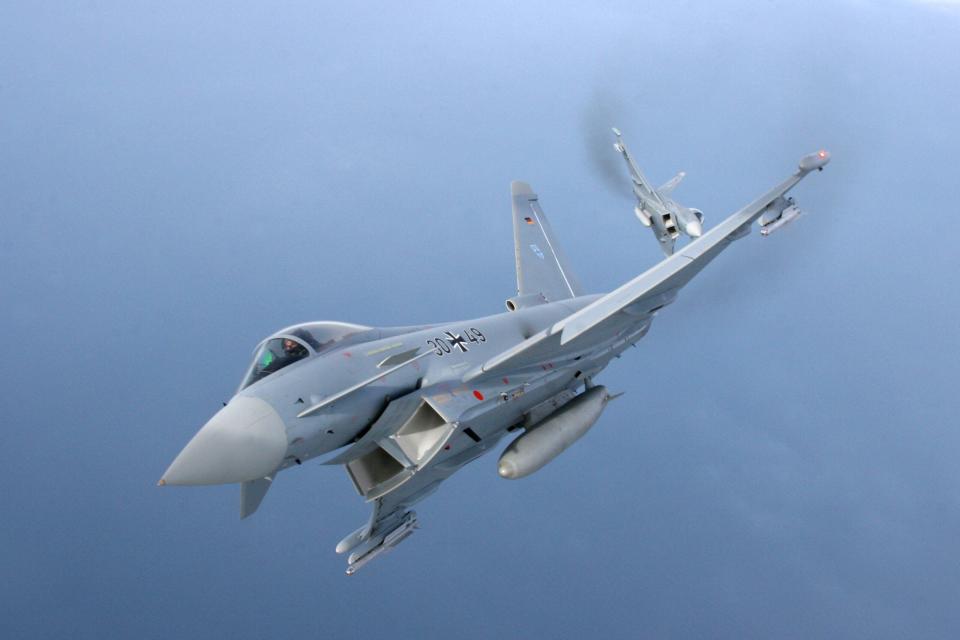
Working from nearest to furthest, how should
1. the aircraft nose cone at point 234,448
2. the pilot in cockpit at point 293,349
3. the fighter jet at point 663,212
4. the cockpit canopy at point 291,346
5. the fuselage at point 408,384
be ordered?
the aircraft nose cone at point 234,448 → the fuselage at point 408,384 → the cockpit canopy at point 291,346 → the pilot in cockpit at point 293,349 → the fighter jet at point 663,212

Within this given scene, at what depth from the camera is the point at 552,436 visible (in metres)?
14.1

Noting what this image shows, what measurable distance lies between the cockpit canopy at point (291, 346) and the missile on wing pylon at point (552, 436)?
2.73 metres

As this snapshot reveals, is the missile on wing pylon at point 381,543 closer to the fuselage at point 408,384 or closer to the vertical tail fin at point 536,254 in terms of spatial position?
the fuselage at point 408,384

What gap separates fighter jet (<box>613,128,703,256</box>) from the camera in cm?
2164

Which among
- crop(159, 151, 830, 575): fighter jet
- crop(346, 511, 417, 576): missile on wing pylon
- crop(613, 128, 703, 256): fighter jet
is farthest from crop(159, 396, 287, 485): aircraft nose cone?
crop(613, 128, 703, 256): fighter jet

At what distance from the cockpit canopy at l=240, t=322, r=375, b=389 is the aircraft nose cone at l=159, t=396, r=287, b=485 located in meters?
0.58

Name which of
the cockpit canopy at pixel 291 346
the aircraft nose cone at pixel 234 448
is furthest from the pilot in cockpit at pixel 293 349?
the aircraft nose cone at pixel 234 448

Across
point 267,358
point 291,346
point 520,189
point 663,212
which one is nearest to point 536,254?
point 520,189

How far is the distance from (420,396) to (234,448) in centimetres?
266

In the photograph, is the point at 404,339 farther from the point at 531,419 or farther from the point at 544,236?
the point at 544,236

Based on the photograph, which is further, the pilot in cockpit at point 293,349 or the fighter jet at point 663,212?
the fighter jet at point 663,212

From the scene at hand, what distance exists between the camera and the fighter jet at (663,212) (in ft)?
71.0

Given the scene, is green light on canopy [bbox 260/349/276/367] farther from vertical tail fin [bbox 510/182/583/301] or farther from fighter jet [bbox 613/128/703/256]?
fighter jet [bbox 613/128/703/256]

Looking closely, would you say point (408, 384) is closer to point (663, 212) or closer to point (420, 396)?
point (420, 396)
